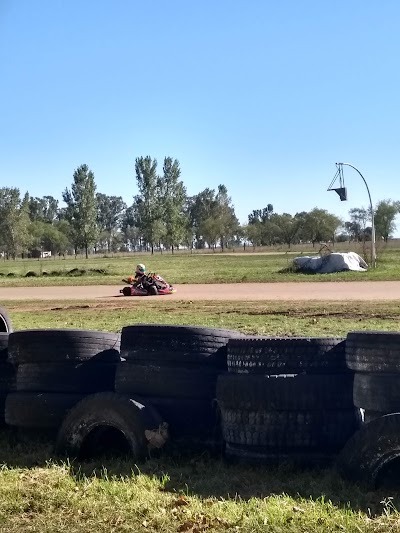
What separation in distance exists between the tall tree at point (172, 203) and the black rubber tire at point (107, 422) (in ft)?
344

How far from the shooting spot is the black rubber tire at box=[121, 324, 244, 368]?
622cm

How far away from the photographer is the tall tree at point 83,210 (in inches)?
4198

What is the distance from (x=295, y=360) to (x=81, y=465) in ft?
5.78

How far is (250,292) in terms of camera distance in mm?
24906

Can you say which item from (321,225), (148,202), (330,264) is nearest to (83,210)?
(148,202)

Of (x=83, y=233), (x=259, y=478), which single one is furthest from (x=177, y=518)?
(x=83, y=233)

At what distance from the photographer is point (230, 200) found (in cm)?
14750

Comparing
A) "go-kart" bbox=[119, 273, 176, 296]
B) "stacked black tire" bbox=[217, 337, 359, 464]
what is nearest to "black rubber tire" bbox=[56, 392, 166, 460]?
"stacked black tire" bbox=[217, 337, 359, 464]

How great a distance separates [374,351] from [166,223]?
106 meters

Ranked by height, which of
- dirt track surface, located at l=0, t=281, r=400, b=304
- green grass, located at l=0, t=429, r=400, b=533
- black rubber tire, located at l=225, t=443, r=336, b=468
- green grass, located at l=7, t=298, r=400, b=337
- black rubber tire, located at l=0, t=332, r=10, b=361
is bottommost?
green grass, located at l=0, t=429, r=400, b=533

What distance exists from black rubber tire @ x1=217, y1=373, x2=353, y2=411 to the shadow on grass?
0.44m

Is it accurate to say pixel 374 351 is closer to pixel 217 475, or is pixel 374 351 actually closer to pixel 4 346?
pixel 217 475

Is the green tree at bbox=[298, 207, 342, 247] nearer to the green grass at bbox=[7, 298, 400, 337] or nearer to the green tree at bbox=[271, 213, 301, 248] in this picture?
the green tree at bbox=[271, 213, 301, 248]

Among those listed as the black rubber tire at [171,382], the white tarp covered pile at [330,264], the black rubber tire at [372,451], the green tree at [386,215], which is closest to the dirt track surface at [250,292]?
the white tarp covered pile at [330,264]
